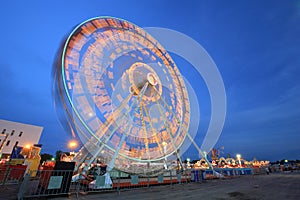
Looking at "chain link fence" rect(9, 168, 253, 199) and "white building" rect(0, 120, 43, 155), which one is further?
"white building" rect(0, 120, 43, 155)

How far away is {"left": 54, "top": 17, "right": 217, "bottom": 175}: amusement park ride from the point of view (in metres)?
9.74

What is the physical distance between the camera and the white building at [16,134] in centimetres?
2887

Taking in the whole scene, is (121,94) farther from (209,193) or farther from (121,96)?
(209,193)

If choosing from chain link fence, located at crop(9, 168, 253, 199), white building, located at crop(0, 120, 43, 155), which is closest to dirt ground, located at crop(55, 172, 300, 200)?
chain link fence, located at crop(9, 168, 253, 199)

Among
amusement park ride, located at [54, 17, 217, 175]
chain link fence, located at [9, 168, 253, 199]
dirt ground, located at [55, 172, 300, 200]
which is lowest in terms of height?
dirt ground, located at [55, 172, 300, 200]

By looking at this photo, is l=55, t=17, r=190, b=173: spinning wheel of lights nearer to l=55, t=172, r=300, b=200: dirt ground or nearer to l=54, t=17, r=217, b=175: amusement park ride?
l=54, t=17, r=217, b=175: amusement park ride

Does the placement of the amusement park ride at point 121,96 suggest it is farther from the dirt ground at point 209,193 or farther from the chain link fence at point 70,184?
the dirt ground at point 209,193

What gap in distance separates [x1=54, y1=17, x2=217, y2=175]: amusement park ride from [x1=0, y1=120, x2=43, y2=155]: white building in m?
25.3

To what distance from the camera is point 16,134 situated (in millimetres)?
30375

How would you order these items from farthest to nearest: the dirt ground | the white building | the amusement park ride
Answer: the white building
the amusement park ride
the dirt ground

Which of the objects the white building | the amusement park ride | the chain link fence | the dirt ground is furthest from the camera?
the white building

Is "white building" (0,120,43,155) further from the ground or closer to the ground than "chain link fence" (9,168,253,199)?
further from the ground

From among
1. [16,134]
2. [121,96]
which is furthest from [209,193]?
[16,134]

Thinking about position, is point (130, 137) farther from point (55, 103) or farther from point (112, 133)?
point (55, 103)
